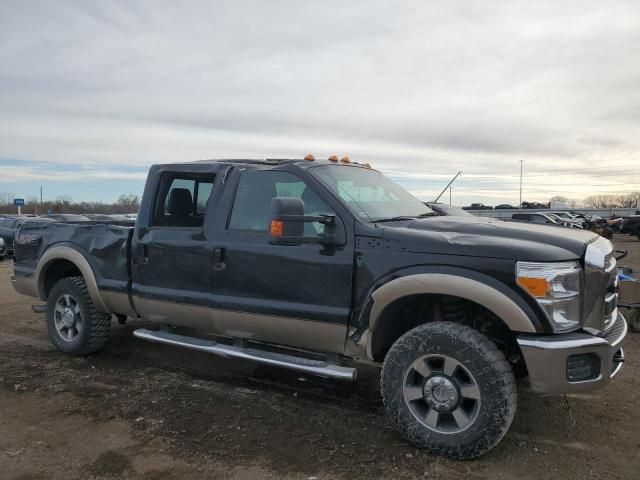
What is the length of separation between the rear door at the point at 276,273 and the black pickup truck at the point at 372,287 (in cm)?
1

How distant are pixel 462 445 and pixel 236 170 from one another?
278 centimetres

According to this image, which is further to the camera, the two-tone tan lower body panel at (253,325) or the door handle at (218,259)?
the door handle at (218,259)

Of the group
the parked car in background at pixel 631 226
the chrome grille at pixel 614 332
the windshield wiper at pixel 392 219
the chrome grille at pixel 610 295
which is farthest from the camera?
the parked car in background at pixel 631 226

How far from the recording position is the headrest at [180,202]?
5.14m

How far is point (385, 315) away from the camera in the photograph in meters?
3.76

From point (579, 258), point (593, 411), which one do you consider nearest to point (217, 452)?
point (579, 258)

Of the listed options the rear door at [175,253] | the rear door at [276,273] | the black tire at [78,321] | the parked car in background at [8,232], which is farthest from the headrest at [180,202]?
the parked car in background at [8,232]

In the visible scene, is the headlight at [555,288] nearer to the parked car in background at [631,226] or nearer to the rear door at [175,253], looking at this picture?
the rear door at [175,253]

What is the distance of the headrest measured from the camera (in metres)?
Result: 5.14

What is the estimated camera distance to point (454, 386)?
11.2 ft

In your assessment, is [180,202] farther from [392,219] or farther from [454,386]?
[454,386]

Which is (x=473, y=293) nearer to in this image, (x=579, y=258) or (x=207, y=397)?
(x=579, y=258)

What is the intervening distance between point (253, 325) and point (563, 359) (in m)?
2.26

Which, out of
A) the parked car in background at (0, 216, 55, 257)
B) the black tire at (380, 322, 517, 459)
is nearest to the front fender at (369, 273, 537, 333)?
the black tire at (380, 322, 517, 459)
